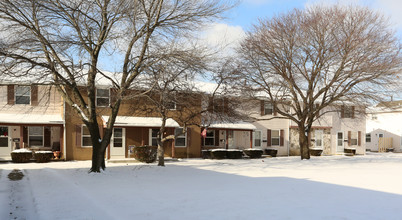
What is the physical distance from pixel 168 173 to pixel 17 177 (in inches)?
241

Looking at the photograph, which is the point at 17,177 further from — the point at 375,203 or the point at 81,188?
the point at 375,203

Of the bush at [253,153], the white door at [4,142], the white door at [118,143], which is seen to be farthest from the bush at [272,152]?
the white door at [4,142]

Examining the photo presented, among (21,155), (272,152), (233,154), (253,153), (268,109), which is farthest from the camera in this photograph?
(268,109)

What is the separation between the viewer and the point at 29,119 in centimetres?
2117

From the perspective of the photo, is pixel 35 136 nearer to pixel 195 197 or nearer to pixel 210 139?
pixel 210 139

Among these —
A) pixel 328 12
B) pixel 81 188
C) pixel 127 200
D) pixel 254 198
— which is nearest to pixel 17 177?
pixel 81 188

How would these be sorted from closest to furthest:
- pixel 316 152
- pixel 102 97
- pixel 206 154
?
1. pixel 102 97
2. pixel 206 154
3. pixel 316 152

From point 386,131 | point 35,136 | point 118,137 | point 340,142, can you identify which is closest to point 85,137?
point 118,137

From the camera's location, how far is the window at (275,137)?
30.2 metres

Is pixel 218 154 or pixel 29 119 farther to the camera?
pixel 218 154

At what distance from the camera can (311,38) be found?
21547 mm

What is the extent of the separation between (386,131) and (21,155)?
3882 cm

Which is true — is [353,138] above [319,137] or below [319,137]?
below

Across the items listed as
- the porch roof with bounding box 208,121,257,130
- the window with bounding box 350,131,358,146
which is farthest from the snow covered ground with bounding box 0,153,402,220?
the window with bounding box 350,131,358,146
